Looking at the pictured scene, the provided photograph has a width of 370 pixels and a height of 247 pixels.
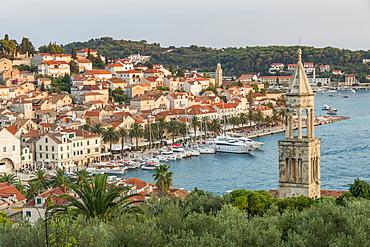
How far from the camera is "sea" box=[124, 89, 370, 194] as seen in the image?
34.0 m

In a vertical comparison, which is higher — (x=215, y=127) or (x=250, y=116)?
(x=250, y=116)

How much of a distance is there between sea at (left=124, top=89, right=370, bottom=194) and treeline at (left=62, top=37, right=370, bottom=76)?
81941 millimetres

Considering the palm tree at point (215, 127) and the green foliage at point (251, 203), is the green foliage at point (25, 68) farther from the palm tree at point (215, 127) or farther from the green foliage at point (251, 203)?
the green foliage at point (251, 203)

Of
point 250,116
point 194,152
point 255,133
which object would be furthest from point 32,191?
point 250,116

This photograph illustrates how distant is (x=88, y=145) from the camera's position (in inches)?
1610

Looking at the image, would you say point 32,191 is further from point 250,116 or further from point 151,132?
point 250,116

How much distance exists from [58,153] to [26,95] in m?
19.2

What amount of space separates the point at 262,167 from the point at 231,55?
362 ft

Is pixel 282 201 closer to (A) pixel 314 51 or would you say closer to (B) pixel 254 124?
(B) pixel 254 124

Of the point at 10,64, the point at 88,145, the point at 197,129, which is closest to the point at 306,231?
the point at 88,145

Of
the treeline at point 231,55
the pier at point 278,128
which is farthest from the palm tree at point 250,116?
the treeline at point 231,55

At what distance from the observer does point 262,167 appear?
3988 cm

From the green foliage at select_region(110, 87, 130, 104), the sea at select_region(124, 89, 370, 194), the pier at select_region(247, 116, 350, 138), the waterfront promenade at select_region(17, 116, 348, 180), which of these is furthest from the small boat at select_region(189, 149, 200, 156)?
the green foliage at select_region(110, 87, 130, 104)

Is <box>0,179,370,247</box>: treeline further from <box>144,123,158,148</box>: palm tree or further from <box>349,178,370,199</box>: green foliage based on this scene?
<box>144,123,158,148</box>: palm tree
